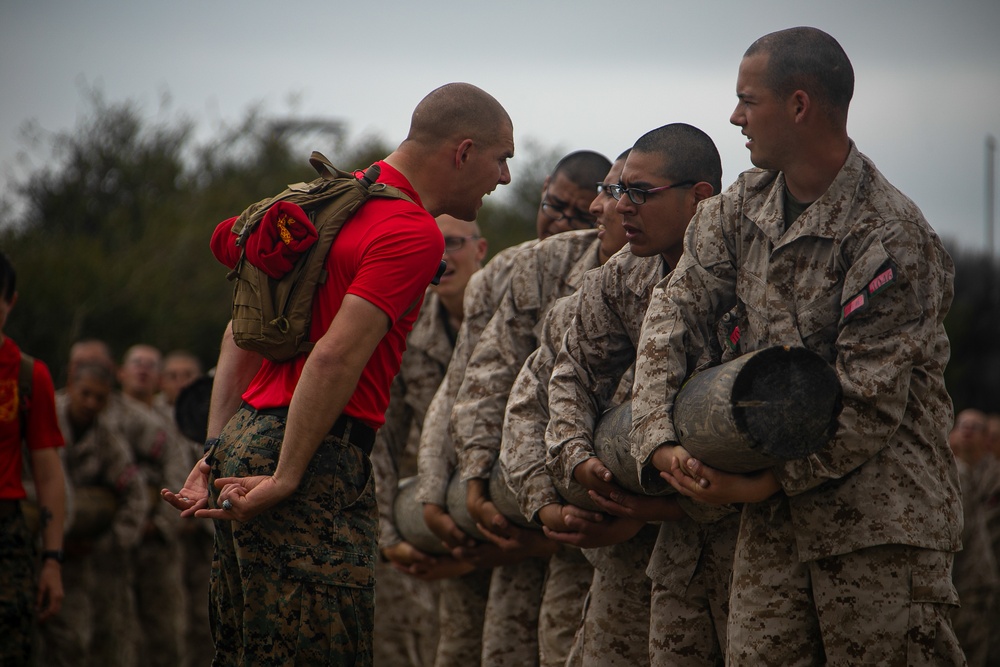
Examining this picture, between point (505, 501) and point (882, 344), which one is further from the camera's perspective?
point (505, 501)

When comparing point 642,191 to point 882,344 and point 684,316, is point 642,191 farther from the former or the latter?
point 882,344

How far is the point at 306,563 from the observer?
3.62 meters

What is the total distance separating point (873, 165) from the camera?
380 centimetres

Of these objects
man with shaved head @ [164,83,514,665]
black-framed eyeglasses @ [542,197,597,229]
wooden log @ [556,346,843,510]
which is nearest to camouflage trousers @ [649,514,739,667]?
wooden log @ [556,346,843,510]

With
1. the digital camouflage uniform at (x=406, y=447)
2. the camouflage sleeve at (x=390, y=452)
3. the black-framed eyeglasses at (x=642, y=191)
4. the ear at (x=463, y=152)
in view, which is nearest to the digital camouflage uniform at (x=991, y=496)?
the digital camouflage uniform at (x=406, y=447)

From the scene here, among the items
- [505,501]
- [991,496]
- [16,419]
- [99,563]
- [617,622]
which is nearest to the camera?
[617,622]

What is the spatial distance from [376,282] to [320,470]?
64 cm

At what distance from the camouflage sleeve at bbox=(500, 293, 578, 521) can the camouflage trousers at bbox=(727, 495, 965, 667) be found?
124 centimetres

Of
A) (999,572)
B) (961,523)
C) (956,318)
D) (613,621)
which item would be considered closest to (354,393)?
(613,621)

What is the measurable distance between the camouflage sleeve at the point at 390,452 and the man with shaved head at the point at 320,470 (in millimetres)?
3013

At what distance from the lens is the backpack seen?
3.70 metres

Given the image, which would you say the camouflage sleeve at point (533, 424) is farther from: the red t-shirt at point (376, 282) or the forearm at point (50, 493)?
the forearm at point (50, 493)

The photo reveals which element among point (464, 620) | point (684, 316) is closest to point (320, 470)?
point (684, 316)

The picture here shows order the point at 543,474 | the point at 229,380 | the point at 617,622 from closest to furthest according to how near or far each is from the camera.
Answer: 1. the point at 229,380
2. the point at 617,622
3. the point at 543,474
